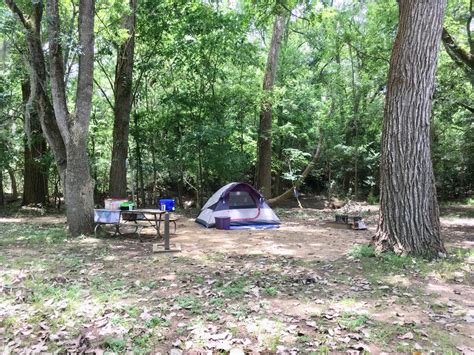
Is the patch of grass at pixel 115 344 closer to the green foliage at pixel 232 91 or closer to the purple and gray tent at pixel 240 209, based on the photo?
the green foliage at pixel 232 91

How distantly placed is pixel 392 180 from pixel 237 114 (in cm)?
802

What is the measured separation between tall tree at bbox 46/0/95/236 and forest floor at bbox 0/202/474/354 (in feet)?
2.91

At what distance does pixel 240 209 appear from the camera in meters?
9.50

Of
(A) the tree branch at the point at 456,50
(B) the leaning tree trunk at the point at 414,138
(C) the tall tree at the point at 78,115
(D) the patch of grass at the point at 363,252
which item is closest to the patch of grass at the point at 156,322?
(D) the patch of grass at the point at 363,252

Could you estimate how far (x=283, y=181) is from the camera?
19.5 metres

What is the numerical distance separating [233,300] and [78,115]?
5187mm

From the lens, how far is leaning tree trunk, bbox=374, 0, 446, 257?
213 inches

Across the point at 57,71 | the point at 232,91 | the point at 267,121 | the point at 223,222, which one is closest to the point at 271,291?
the point at 223,222

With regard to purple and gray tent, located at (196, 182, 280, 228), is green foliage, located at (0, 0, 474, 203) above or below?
above

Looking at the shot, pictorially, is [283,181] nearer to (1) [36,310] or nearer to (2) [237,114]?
(2) [237,114]

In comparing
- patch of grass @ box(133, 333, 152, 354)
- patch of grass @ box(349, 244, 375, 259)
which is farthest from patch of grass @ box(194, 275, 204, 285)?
patch of grass @ box(349, 244, 375, 259)

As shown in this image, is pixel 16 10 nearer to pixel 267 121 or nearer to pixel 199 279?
pixel 199 279

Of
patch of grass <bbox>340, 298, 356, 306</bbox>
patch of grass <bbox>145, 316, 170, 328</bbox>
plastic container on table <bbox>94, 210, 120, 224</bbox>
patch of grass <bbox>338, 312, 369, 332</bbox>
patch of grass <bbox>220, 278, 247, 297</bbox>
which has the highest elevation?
plastic container on table <bbox>94, 210, 120, 224</bbox>

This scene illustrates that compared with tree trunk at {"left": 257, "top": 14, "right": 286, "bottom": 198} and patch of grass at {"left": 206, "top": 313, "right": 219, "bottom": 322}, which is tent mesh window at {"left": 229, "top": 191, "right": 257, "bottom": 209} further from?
patch of grass at {"left": 206, "top": 313, "right": 219, "bottom": 322}
